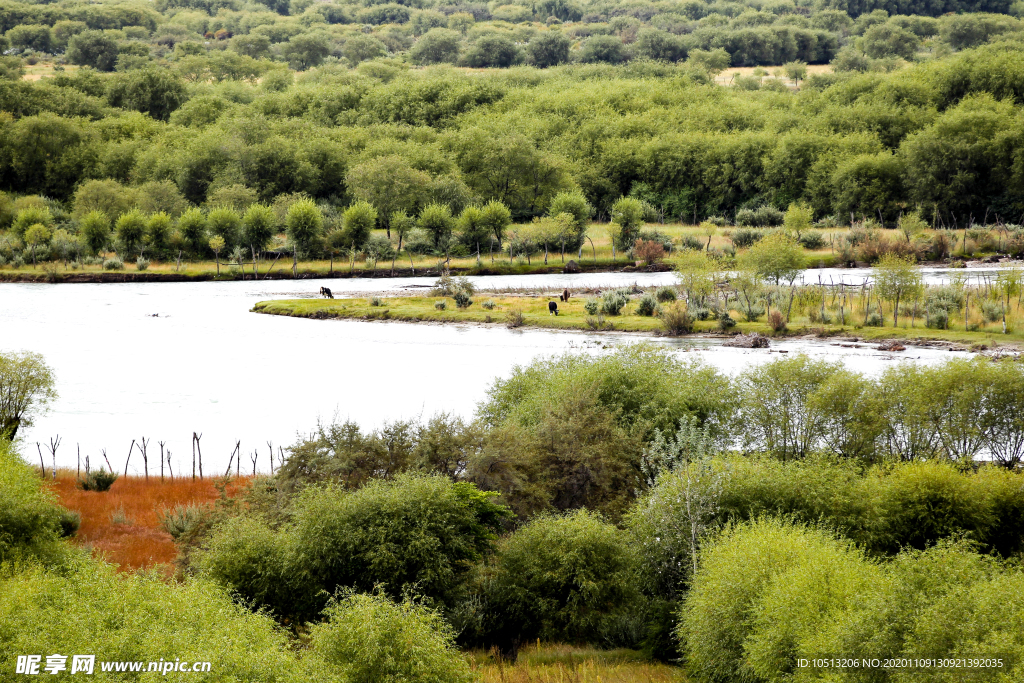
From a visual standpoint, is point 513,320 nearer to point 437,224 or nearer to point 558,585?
point 437,224

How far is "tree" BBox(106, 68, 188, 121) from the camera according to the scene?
518 ft

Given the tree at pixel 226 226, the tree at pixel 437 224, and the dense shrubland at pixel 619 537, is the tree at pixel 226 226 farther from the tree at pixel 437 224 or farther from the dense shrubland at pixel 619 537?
the dense shrubland at pixel 619 537

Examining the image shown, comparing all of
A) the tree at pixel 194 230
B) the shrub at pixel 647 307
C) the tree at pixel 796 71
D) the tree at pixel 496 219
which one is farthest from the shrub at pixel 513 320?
the tree at pixel 796 71

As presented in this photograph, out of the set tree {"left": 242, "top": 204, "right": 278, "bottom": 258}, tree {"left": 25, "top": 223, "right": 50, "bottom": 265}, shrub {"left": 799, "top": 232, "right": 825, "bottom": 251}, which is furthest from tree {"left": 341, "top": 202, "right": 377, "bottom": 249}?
shrub {"left": 799, "top": 232, "right": 825, "bottom": 251}

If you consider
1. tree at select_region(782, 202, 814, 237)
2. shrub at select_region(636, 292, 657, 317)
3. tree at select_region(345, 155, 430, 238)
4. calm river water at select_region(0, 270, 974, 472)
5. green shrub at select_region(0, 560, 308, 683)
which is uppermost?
tree at select_region(345, 155, 430, 238)

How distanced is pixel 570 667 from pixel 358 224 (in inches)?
3165

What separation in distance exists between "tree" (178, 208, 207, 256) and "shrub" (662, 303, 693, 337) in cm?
5815

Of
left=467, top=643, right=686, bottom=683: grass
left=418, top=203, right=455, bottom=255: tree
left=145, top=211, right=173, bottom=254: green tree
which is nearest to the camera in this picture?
left=467, top=643, right=686, bottom=683: grass

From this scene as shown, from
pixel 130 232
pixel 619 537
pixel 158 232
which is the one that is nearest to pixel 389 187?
pixel 158 232

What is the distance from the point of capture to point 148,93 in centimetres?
15750

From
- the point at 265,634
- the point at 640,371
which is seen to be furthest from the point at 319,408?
the point at 265,634

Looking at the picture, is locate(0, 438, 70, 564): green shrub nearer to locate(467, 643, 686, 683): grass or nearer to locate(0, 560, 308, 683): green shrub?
locate(0, 560, 308, 683): green shrub

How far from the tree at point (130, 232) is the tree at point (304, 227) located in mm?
15176

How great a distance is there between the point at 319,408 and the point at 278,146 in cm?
8843
